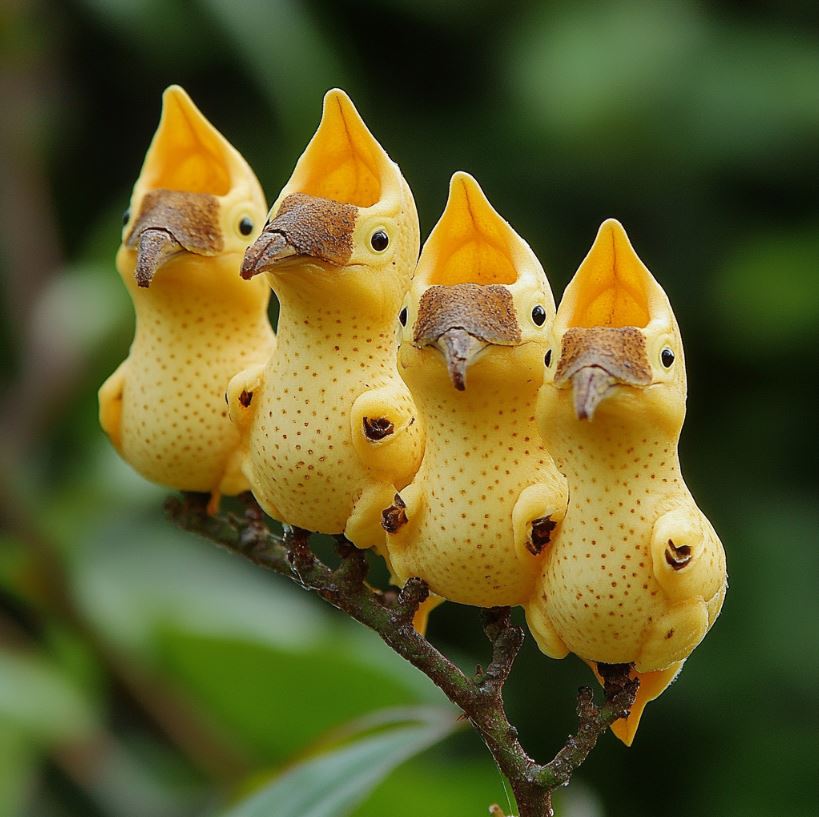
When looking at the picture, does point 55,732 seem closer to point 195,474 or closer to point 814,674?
point 195,474

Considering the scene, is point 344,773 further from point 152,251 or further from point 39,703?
point 39,703

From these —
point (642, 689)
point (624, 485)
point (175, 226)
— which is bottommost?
point (642, 689)

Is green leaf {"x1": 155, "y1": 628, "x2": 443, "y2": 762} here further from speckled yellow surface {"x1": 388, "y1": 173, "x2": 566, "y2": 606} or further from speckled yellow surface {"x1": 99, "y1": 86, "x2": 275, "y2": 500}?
speckled yellow surface {"x1": 388, "y1": 173, "x2": 566, "y2": 606}

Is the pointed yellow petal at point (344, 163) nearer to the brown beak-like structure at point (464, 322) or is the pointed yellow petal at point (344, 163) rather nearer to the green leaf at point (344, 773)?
the brown beak-like structure at point (464, 322)

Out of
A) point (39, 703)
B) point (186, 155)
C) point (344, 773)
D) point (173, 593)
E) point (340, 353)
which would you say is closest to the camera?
point (340, 353)

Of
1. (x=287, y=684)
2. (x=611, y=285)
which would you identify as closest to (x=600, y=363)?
(x=611, y=285)

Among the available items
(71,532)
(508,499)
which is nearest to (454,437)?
(508,499)

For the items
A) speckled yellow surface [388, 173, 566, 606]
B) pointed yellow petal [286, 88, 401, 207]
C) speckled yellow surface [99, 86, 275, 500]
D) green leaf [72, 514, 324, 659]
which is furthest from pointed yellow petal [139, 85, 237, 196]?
green leaf [72, 514, 324, 659]
